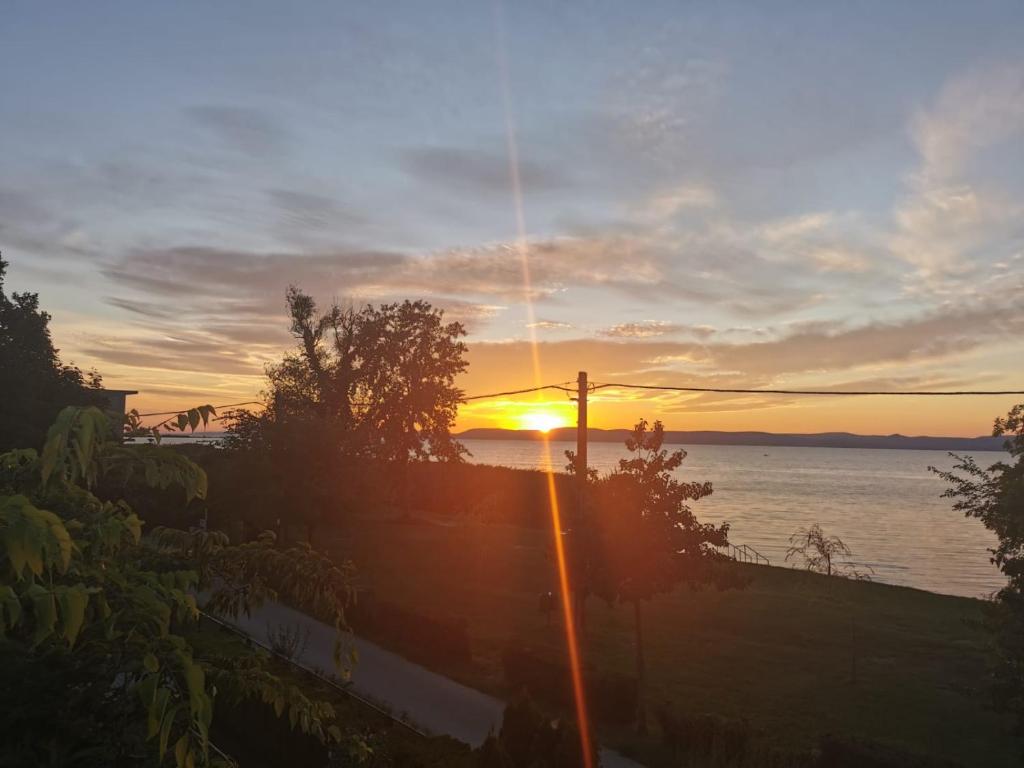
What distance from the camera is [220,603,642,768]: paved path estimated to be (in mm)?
14914

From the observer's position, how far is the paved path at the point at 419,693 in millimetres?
14914

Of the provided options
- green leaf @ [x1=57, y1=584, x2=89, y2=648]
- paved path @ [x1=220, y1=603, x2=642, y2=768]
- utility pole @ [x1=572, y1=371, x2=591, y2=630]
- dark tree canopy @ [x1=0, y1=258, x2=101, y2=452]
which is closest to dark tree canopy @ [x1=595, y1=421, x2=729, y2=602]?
utility pole @ [x1=572, y1=371, x2=591, y2=630]

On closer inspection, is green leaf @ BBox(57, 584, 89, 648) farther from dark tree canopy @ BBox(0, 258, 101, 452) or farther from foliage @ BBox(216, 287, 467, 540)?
foliage @ BBox(216, 287, 467, 540)

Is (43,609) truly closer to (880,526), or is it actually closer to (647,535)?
(647,535)

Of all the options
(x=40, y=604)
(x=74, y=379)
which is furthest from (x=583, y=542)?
(x=74, y=379)

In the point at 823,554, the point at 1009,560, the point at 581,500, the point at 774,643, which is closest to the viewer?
the point at 1009,560

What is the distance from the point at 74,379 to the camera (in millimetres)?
38625

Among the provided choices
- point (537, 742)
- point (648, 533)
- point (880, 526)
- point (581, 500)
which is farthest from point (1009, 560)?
point (880, 526)

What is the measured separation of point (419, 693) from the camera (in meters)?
17.2

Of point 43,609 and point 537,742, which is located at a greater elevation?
point 43,609

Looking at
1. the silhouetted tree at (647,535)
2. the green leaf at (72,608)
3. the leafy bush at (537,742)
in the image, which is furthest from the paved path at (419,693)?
the green leaf at (72,608)

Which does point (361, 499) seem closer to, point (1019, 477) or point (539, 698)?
point (539, 698)

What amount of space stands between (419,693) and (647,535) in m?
6.24

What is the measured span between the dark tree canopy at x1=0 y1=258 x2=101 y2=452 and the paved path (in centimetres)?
1348
